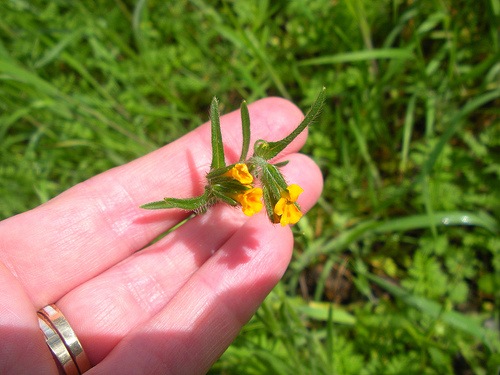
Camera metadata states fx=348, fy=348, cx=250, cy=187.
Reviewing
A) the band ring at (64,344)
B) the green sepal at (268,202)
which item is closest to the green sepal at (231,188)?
the green sepal at (268,202)

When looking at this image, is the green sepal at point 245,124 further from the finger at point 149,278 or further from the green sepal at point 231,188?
the finger at point 149,278

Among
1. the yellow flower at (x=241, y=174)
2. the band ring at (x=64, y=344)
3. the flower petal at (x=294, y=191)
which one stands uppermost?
the yellow flower at (x=241, y=174)

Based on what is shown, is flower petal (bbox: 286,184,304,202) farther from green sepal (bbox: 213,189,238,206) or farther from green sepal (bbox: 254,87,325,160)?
green sepal (bbox: 213,189,238,206)

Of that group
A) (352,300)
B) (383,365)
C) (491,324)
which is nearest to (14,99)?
(352,300)

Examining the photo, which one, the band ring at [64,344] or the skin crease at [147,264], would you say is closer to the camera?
the skin crease at [147,264]

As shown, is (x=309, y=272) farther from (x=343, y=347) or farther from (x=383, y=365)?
(x=383, y=365)

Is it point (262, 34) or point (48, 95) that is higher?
point (48, 95)

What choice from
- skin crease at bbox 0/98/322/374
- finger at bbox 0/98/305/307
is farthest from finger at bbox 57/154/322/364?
finger at bbox 0/98/305/307
